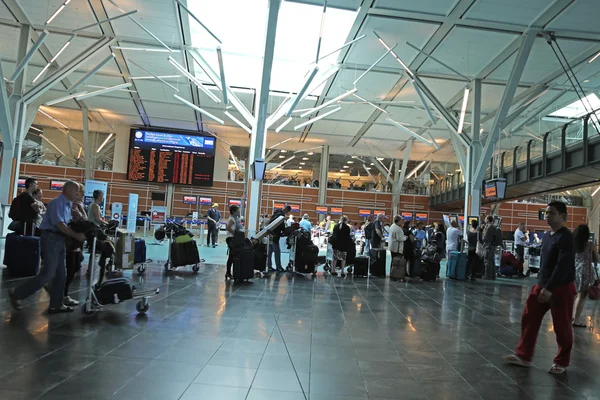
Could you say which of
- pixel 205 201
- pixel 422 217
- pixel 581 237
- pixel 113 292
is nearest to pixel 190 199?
pixel 205 201

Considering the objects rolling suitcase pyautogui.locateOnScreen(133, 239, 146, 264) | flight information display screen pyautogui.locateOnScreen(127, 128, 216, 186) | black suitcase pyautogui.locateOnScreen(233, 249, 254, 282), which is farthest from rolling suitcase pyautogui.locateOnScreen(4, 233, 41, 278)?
flight information display screen pyautogui.locateOnScreen(127, 128, 216, 186)

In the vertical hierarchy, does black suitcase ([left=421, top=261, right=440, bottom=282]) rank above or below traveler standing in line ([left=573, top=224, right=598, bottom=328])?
below

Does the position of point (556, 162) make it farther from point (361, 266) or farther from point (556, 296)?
point (556, 296)

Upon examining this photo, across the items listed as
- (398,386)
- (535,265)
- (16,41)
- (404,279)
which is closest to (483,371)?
(398,386)

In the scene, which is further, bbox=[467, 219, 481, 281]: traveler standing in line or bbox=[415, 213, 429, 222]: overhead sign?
bbox=[415, 213, 429, 222]: overhead sign

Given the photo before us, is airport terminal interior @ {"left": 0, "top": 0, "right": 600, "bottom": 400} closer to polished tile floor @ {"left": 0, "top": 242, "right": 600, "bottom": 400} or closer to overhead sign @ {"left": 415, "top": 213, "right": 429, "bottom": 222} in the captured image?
polished tile floor @ {"left": 0, "top": 242, "right": 600, "bottom": 400}

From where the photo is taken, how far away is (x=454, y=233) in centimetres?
1202

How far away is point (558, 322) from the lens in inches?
148

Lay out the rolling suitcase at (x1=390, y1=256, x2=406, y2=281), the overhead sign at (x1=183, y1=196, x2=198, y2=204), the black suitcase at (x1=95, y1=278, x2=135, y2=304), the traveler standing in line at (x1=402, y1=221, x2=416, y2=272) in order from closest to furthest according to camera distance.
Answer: the black suitcase at (x1=95, y1=278, x2=135, y2=304), the rolling suitcase at (x1=390, y1=256, x2=406, y2=281), the traveler standing in line at (x1=402, y1=221, x2=416, y2=272), the overhead sign at (x1=183, y1=196, x2=198, y2=204)

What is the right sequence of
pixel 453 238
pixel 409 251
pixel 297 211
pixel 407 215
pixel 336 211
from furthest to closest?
pixel 407 215 < pixel 297 211 < pixel 336 211 < pixel 453 238 < pixel 409 251

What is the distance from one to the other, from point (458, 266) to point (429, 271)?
3.80 ft

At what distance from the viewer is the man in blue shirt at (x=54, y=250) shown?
15.4 ft

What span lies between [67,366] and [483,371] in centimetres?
333

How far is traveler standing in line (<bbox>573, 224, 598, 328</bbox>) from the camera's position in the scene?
552 centimetres
